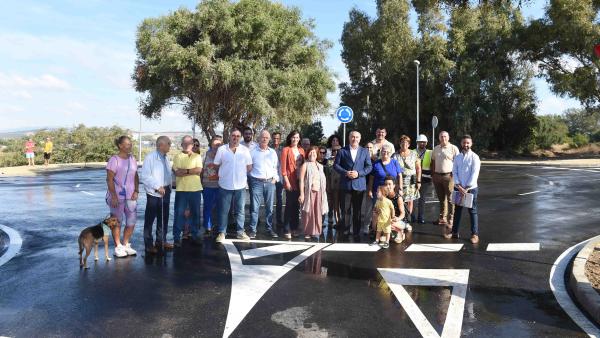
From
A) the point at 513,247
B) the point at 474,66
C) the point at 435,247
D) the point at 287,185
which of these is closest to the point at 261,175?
the point at 287,185

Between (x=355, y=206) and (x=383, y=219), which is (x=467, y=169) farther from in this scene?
(x=355, y=206)

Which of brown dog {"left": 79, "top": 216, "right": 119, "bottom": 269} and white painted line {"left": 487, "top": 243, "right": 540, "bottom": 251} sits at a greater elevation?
brown dog {"left": 79, "top": 216, "right": 119, "bottom": 269}

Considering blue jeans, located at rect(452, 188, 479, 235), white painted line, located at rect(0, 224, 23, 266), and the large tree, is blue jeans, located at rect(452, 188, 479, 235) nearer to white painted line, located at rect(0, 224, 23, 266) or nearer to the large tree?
white painted line, located at rect(0, 224, 23, 266)

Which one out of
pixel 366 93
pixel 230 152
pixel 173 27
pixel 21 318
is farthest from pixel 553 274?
pixel 366 93

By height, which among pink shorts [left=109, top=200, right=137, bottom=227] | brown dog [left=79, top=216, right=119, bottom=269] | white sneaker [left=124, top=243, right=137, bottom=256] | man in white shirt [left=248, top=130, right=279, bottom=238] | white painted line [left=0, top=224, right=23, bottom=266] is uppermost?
man in white shirt [left=248, top=130, right=279, bottom=238]

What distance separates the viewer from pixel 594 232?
8203 millimetres

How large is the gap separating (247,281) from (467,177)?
163 inches

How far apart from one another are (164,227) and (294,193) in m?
2.22

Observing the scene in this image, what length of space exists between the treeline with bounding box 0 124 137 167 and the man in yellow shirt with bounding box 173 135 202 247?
34760mm

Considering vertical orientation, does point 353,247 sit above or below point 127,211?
below

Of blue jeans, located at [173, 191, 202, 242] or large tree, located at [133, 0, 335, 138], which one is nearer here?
blue jeans, located at [173, 191, 202, 242]

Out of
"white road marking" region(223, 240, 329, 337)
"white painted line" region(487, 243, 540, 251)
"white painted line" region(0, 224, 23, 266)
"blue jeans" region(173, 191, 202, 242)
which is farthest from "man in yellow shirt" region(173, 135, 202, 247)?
"white painted line" region(487, 243, 540, 251)

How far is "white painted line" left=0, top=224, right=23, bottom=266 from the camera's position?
6.71 metres

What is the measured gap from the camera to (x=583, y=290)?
484 cm
